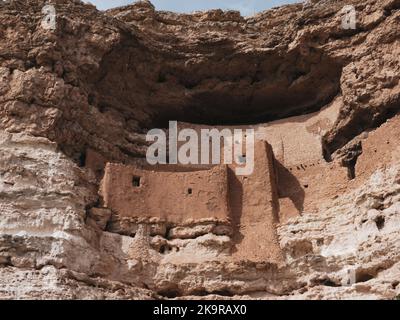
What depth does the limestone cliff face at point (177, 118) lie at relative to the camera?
50.8 feet

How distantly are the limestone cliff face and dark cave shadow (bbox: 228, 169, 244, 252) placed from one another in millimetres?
320

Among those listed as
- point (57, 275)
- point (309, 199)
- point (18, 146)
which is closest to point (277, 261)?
point (309, 199)

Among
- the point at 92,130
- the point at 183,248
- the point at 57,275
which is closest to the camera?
the point at 57,275

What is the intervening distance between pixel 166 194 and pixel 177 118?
4.63 m

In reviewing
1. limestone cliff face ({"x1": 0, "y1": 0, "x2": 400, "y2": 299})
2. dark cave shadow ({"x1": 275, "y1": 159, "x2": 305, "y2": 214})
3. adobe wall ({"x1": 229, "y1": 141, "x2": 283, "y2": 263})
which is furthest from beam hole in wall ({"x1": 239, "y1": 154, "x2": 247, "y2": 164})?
limestone cliff face ({"x1": 0, "y1": 0, "x2": 400, "y2": 299})

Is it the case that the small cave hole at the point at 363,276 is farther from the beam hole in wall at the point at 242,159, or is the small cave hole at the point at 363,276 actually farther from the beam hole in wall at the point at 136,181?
the beam hole in wall at the point at 136,181

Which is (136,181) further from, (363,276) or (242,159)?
(363,276)

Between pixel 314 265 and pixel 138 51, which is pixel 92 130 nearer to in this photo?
pixel 138 51

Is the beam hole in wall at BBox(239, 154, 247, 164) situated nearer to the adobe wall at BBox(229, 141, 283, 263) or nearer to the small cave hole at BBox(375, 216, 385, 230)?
the adobe wall at BBox(229, 141, 283, 263)

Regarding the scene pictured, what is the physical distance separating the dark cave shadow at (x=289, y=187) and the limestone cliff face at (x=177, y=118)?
2.20 feet

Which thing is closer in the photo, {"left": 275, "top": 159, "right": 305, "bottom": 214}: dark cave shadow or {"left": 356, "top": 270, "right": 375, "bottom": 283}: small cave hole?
{"left": 356, "top": 270, "right": 375, "bottom": 283}: small cave hole

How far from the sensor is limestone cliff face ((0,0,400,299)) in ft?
50.8

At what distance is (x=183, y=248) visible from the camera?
17.0m

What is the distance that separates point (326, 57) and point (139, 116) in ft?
16.7
